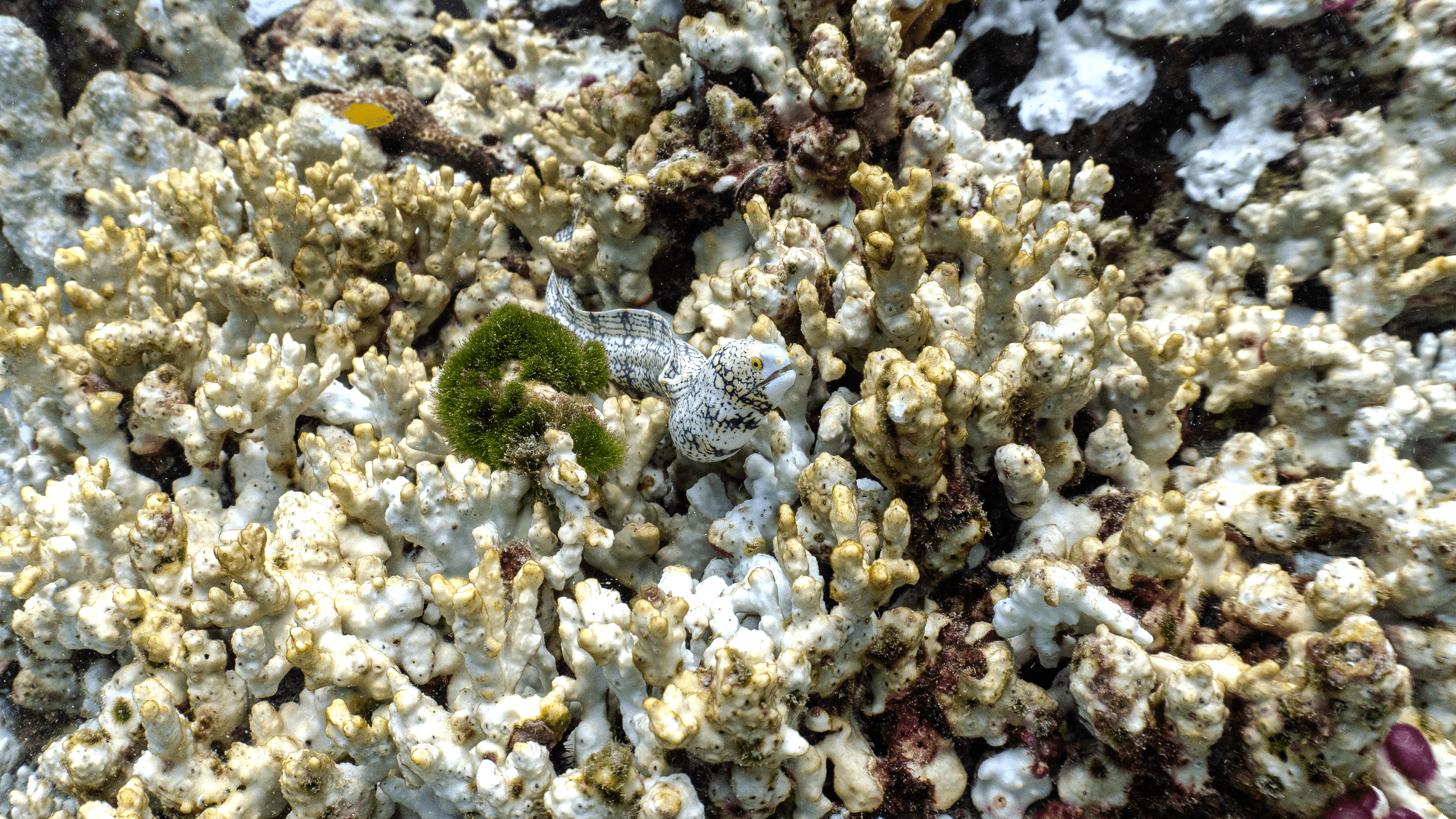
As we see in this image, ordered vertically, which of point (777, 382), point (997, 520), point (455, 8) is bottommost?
point (455, 8)

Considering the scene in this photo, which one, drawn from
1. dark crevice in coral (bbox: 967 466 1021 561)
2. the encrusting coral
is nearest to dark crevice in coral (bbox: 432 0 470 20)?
the encrusting coral

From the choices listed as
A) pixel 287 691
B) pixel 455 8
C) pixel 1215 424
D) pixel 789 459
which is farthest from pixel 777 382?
pixel 455 8

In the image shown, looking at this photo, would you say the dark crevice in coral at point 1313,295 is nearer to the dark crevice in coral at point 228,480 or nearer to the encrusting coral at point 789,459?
the encrusting coral at point 789,459

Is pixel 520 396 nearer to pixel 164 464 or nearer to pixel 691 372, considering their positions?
pixel 691 372

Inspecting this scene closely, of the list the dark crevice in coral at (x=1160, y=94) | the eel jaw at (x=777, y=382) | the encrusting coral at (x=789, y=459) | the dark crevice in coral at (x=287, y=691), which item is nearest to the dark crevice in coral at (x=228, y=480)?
the encrusting coral at (x=789, y=459)

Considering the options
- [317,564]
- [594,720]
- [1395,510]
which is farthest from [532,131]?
[1395,510]

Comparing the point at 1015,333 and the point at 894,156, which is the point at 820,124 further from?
the point at 1015,333
